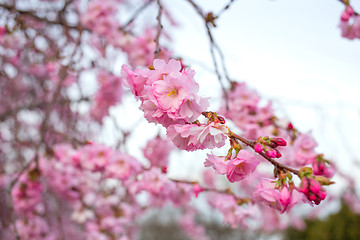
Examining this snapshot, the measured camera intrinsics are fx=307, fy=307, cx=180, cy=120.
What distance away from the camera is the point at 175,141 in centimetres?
74

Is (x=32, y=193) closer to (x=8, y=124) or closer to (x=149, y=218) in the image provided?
(x=8, y=124)

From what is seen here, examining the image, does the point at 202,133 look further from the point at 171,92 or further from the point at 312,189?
the point at 312,189

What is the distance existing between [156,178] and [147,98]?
1.00m

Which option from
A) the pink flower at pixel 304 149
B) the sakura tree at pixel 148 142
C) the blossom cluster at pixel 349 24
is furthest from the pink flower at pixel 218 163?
the blossom cluster at pixel 349 24

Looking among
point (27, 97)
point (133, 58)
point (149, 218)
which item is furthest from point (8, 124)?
point (149, 218)

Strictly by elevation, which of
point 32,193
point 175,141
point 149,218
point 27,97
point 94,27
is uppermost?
point 149,218

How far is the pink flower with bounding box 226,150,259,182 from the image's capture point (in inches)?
29.4

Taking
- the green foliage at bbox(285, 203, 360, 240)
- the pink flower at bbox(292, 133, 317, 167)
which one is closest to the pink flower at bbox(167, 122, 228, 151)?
the pink flower at bbox(292, 133, 317, 167)

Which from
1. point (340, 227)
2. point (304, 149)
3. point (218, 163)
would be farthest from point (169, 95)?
point (340, 227)

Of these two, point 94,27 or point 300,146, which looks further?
point 94,27

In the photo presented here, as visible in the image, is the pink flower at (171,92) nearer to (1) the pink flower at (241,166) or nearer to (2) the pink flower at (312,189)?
(1) the pink flower at (241,166)

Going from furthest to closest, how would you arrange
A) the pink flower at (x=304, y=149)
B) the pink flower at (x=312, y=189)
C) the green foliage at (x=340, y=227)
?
the green foliage at (x=340, y=227) < the pink flower at (x=304, y=149) < the pink flower at (x=312, y=189)

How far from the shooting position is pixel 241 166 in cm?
79

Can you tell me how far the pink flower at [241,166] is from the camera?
748 millimetres
